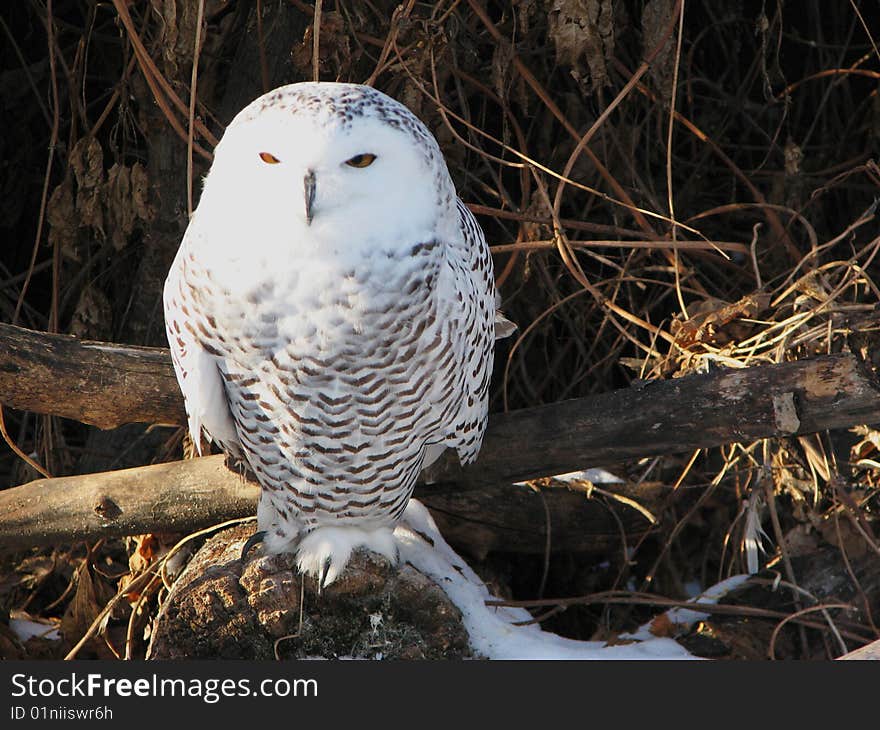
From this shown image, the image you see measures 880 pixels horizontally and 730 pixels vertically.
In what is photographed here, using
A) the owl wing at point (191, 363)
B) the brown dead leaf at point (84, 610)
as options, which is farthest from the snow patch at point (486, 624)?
the brown dead leaf at point (84, 610)

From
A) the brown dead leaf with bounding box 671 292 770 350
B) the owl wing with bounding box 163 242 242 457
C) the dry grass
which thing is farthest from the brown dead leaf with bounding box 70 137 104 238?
the brown dead leaf with bounding box 671 292 770 350

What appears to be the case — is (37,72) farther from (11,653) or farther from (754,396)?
(754,396)

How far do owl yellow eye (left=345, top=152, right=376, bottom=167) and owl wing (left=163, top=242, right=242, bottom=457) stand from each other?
0.39m

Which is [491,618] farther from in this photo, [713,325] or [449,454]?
[713,325]

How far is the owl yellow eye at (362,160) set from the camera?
4.86 ft

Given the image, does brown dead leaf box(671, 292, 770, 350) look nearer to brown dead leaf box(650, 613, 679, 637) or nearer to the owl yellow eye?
brown dead leaf box(650, 613, 679, 637)

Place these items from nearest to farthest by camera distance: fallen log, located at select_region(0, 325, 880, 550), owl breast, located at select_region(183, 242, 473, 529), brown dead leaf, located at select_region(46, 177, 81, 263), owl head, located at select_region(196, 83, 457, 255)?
owl head, located at select_region(196, 83, 457, 255) < owl breast, located at select_region(183, 242, 473, 529) < fallen log, located at select_region(0, 325, 880, 550) < brown dead leaf, located at select_region(46, 177, 81, 263)

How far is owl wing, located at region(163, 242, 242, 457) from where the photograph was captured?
5.68ft

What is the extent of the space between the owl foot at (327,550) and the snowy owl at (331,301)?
8cm

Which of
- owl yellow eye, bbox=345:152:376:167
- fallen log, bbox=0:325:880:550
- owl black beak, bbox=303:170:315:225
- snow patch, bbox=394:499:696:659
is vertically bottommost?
snow patch, bbox=394:499:696:659

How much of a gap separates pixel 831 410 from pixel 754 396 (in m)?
0.13

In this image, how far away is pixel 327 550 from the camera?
2006 millimetres

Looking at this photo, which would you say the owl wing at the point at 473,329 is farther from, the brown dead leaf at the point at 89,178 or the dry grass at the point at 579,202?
the brown dead leaf at the point at 89,178

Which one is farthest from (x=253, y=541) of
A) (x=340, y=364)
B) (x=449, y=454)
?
(x=340, y=364)
